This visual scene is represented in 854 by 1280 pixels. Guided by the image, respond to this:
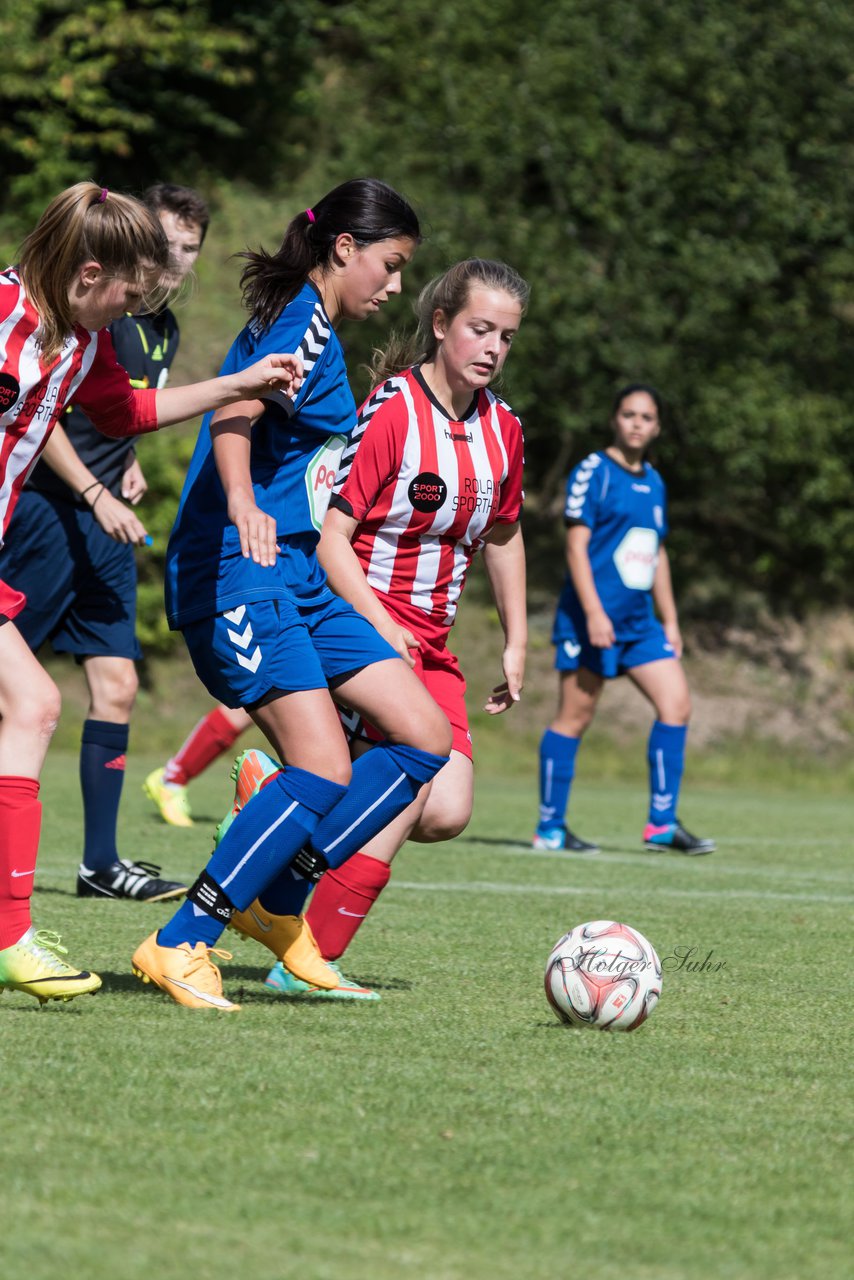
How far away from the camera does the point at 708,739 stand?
1664cm

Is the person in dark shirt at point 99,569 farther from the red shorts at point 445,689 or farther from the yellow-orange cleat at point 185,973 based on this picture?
the yellow-orange cleat at point 185,973

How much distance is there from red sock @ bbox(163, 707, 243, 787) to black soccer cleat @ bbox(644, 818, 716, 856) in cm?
219

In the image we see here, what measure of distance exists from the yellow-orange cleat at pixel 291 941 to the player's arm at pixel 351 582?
0.73 metres

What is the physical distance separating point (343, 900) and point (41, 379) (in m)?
1.47

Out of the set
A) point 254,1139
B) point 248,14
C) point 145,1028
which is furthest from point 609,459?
point 248,14

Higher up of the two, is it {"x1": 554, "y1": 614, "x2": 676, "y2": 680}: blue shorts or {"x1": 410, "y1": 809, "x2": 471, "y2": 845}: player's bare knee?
{"x1": 554, "y1": 614, "x2": 676, "y2": 680}: blue shorts

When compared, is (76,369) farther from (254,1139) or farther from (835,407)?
(835,407)

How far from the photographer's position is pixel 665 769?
8758 mm

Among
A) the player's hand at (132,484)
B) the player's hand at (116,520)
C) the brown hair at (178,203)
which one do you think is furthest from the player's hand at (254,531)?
the brown hair at (178,203)

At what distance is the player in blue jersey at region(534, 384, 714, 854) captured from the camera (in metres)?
8.67

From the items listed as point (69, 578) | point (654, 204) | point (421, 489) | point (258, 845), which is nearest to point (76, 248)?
point (421, 489)

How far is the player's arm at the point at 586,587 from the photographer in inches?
332

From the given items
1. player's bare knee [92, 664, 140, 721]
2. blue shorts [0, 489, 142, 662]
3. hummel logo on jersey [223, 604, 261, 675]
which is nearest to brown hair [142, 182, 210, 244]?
blue shorts [0, 489, 142, 662]

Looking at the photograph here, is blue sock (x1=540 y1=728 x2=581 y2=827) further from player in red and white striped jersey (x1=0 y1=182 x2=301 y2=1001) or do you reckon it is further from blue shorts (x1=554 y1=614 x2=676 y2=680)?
player in red and white striped jersey (x1=0 y1=182 x2=301 y2=1001)
